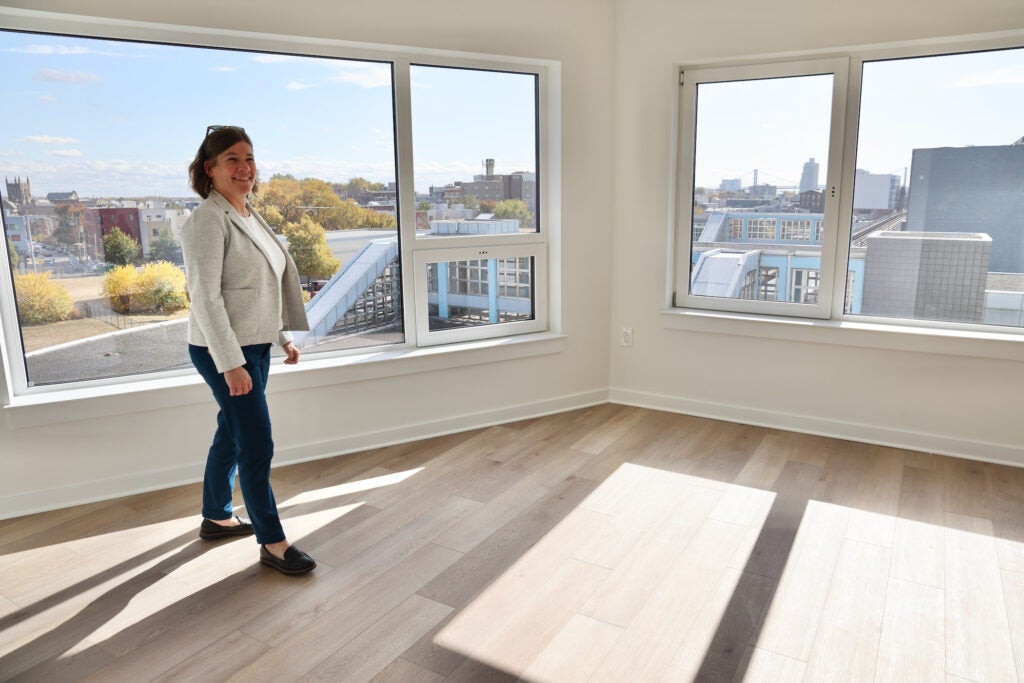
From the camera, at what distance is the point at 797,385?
396 centimetres

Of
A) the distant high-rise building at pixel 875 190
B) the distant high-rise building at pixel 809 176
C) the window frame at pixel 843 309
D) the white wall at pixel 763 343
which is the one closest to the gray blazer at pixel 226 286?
the white wall at pixel 763 343

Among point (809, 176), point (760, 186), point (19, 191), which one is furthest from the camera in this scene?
point (760, 186)

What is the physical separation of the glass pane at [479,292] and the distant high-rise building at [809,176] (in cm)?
153

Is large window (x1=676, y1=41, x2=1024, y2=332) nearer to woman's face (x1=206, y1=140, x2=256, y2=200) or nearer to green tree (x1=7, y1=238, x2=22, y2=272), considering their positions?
woman's face (x1=206, y1=140, x2=256, y2=200)

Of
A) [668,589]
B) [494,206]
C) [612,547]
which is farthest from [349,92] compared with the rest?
[668,589]

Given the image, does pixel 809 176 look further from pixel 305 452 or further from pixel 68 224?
pixel 68 224

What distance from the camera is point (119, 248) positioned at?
10.4 ft

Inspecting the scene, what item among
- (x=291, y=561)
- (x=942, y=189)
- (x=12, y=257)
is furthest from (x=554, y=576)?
(x=942, y=189)

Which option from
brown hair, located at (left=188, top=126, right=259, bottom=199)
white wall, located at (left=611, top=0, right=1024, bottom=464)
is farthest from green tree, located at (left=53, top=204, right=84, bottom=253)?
white wall, located at (left=611, top=0, right=1024, bottom=464)

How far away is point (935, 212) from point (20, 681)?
413 cm

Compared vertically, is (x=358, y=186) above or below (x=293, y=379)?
above

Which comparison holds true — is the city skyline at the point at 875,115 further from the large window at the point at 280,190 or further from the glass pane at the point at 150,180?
the glass pane at the point at 150,180

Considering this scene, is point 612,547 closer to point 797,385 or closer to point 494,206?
point 797,385

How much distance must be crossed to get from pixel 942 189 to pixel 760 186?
2.85 feet
